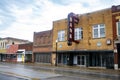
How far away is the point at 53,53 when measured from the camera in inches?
1700

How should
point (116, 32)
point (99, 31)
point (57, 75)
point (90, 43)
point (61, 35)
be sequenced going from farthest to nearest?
point (61, 35)
point (90, 43)
point (99, 31)
point (116, 32)
point (57, 75)

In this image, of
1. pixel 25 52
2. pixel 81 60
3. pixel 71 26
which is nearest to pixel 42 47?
pixel 25 52

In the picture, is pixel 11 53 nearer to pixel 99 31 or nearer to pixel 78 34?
pixel 78 34

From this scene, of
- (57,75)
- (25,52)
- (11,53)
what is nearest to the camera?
(57,75)

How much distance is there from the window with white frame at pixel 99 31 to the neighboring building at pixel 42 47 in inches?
514

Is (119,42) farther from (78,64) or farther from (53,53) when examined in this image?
(53,53)

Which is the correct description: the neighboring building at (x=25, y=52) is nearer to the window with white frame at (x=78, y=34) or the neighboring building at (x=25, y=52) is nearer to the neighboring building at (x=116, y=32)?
the window with white frame at (x=78, y=34)

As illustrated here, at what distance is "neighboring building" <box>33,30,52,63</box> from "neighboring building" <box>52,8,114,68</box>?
3.33m

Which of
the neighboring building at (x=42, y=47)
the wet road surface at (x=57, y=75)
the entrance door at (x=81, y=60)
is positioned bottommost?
the wet road surface at (x=57, y=75)

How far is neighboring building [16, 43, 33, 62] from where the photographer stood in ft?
172

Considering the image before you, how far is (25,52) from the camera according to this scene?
53.4m

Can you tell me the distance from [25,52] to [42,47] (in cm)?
818

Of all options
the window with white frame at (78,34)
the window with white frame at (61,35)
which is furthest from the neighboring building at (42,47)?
the window with white frame at (78,34)

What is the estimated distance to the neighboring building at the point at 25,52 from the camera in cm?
5237
